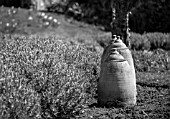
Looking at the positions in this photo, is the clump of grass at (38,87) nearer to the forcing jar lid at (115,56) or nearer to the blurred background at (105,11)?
A: the forcing jar lid at (115,56)

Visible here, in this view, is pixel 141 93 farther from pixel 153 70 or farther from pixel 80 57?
pixel 153 70

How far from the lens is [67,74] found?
4.71 m

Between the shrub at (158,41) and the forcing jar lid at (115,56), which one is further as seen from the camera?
the shrub at (158,41)

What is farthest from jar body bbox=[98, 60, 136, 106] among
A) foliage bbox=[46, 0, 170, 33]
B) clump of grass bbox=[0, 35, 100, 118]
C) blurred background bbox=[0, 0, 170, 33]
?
blurred background bbox=[0, 0, 170, 33]

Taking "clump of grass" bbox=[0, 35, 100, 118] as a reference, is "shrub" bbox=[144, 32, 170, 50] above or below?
above

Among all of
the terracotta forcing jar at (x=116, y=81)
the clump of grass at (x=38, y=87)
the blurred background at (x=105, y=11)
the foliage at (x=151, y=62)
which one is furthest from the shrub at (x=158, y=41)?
Answer: the terracotta forcing jar at (x=116, y=81)

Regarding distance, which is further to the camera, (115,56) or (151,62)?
(151,62)

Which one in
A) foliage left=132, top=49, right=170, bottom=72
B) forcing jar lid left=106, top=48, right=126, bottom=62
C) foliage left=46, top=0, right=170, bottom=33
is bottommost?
foliage left=132, top=49, right=170, bottom=72

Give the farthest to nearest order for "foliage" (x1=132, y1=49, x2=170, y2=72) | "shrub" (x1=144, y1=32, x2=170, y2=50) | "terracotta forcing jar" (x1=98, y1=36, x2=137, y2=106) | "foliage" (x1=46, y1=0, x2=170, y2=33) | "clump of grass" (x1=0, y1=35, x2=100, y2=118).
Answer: "foliage" (x1=46, y1=0, x2=170, y2=33) < "shrub" (x1=144, y1=32, x2=170, y2=50) < "foliage" (x1=132, y1=49, x2=170, y2=72) < "terracotta forcing jar" (x1=98, y1=36, x2=137, y2=106) < "clump of grass" (x1=0, y1=35, x2=100, y2=118)

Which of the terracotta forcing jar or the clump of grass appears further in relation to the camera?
the terracotta forcing jar

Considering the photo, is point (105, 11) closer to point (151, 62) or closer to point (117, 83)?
point (151, 62)

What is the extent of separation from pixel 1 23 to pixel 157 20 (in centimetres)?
702

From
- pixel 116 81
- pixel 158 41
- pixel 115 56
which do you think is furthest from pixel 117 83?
pixel 158 41

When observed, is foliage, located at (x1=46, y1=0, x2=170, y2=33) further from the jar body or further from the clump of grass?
the clump of grass
